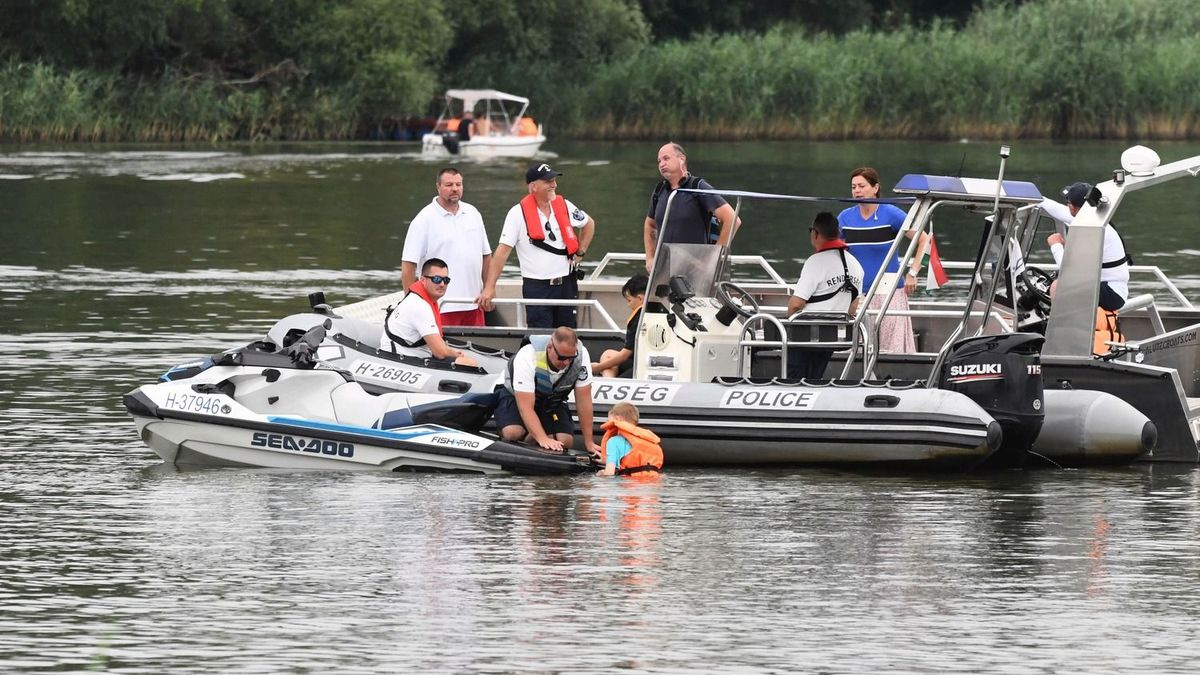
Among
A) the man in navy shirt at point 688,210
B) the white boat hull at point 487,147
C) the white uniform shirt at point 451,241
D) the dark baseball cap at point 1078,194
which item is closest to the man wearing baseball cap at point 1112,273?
the dark baseball cap at point 1078,194

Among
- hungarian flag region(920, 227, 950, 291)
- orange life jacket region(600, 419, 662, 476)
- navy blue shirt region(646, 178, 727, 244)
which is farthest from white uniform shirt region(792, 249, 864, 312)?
orange life jacket region(600, 419, 662, 476)

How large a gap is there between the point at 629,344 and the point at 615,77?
151 feet

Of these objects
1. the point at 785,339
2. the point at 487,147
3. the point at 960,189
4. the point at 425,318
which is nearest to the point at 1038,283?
the point at 960,189

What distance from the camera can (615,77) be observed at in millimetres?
58875

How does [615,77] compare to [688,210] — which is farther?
[615,77]

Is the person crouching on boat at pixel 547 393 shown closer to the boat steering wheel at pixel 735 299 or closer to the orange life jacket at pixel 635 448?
the orange life jacket at pixel 635 448

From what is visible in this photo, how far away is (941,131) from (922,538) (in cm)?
4572

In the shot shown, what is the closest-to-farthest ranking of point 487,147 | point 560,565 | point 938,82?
point 560,565 → point 487,147 → point 938,82

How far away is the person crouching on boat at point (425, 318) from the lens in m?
13.3

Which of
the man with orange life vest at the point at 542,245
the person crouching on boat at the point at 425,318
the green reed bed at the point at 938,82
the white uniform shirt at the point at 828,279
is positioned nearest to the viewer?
the white uniform shirt at the point at 828,279

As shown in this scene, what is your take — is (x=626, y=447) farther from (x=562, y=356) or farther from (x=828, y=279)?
(x=828, y=279)

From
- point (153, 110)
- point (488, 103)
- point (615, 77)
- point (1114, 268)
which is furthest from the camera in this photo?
point (615, 77)

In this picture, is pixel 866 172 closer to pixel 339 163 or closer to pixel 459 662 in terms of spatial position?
pixel 459 662

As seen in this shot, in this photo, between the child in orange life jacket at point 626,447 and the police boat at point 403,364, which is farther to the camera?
the police boat at point 403,364
